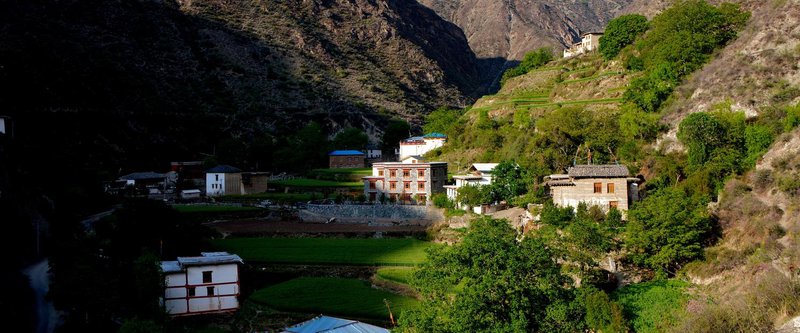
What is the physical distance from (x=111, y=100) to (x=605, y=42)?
7212 centimetres

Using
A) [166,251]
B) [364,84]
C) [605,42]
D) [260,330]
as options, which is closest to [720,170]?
[260,330]

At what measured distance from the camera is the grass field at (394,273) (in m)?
37.8

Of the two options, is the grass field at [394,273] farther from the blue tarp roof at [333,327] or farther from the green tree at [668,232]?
the green tree at [668,232]

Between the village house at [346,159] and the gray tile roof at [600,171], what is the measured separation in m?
53.1

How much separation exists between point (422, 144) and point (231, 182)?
2794cm

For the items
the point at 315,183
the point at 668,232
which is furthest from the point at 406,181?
the point at 668,232

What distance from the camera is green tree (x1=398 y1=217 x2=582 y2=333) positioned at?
2217 cm

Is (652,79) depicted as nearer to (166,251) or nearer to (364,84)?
(166,251)

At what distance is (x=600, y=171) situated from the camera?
41219 millimetres

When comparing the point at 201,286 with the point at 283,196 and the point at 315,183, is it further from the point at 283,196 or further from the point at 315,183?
the point at 315,183

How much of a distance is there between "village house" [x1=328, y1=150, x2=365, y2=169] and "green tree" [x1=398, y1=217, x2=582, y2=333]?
68.1 m

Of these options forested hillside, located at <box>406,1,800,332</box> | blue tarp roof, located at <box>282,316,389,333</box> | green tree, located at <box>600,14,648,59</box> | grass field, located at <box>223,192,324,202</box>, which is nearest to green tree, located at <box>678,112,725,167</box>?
forested hillside, located at <box>406,1,800,332</box>

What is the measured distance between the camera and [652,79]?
52906 millimetres

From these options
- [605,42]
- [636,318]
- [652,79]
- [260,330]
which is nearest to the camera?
[636,318]
